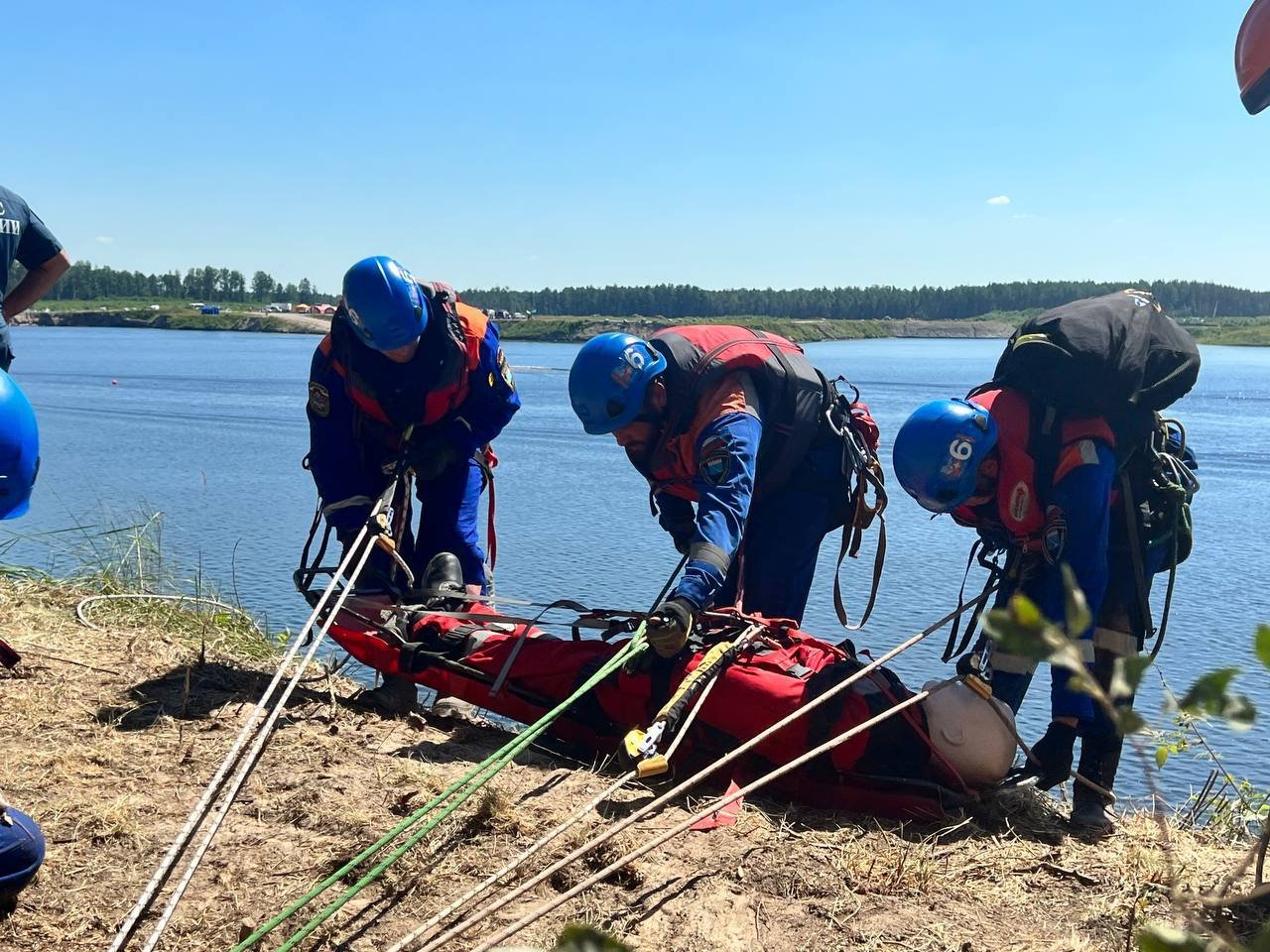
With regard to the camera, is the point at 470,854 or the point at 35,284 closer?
the point at 470,854

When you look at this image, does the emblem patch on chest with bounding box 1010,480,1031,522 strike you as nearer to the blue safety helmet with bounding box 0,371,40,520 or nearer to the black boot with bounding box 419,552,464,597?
the black boot with bounding box 419,552,464,597

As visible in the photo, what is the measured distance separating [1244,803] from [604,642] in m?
2.55

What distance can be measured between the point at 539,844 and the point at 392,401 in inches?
107

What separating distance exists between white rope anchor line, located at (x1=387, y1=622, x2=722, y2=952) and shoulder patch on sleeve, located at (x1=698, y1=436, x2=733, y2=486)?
0.69 metres

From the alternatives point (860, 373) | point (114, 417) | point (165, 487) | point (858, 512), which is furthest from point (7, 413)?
point (860, 373)

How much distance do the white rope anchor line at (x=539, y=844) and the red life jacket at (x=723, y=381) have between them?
99cm

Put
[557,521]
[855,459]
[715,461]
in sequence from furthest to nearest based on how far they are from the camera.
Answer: [557,521]
[855,459]
[715,461]

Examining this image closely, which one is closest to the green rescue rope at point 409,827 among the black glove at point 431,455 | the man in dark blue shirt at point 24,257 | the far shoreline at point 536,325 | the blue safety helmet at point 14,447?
the blue safety helmet at point 14,447

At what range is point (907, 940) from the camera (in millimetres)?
2848

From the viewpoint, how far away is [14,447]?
299 cm

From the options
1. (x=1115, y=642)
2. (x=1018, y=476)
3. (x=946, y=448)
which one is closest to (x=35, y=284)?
(x=946, y=448)

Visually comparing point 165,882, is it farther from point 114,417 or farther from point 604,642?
point 114,417

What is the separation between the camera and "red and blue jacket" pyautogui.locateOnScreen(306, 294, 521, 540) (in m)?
4.98

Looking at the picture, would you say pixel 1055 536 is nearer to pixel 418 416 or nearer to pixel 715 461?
pixel 715 461
